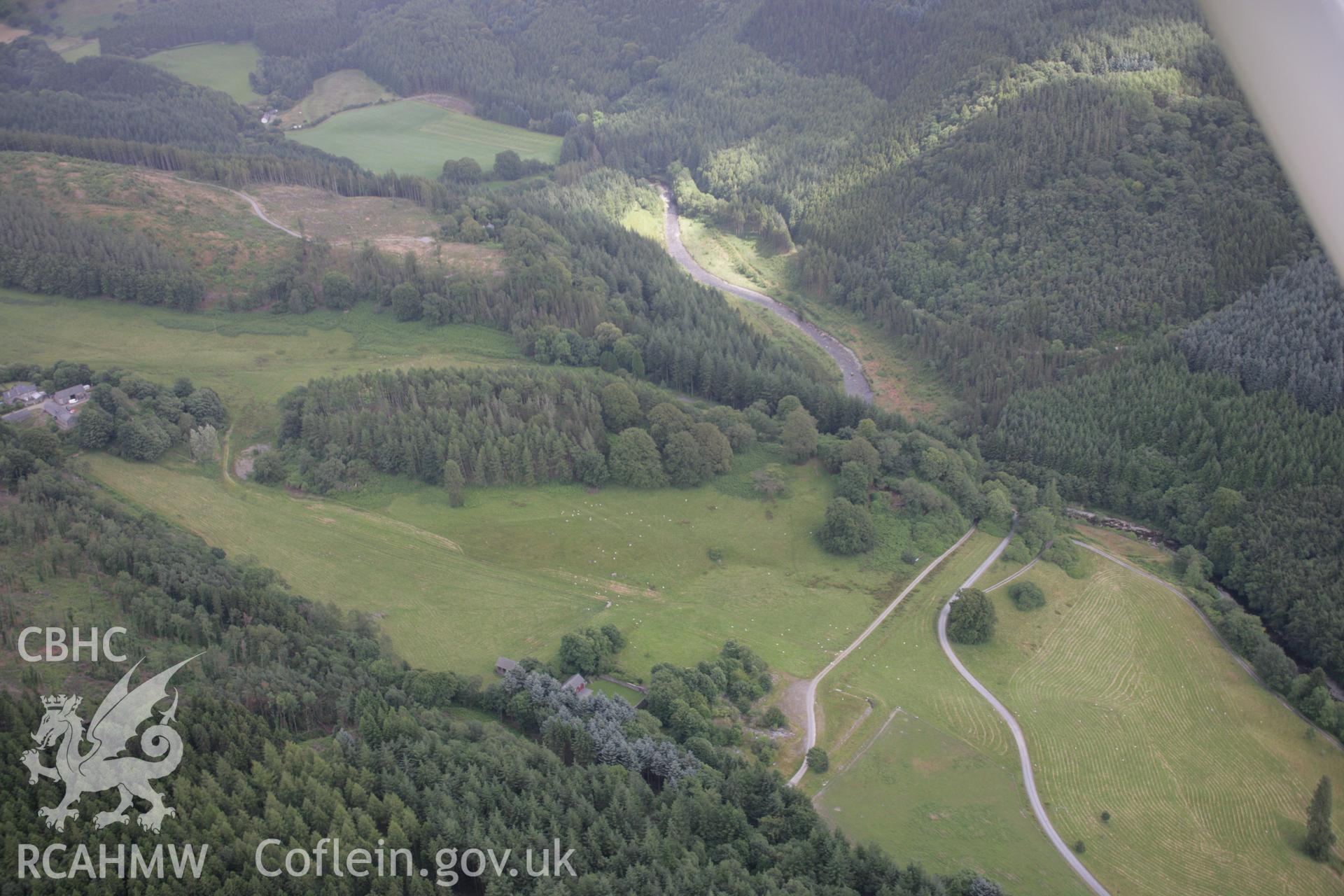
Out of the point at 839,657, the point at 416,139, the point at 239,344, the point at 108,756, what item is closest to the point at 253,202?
the point at 239,344

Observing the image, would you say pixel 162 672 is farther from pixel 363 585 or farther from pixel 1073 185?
pixel 1073 185

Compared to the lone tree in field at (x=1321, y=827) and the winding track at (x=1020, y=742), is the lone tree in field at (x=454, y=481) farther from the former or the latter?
the lone tree in field at (x=1321, y=827)

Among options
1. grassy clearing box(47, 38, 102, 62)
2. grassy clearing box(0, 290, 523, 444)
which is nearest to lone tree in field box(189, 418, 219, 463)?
grassy clearing box(0, 290, 523, 444)

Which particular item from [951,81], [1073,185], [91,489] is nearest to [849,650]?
[91,489]

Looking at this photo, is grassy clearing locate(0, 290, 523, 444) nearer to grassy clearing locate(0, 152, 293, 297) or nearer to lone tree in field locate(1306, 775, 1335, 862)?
grassy clearing locate(0, 152, 293, 297)

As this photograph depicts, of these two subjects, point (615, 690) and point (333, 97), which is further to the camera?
point (333, 97)

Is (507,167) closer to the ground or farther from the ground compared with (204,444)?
farther from the ground

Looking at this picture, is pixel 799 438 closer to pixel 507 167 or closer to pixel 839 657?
pixel 839 657
